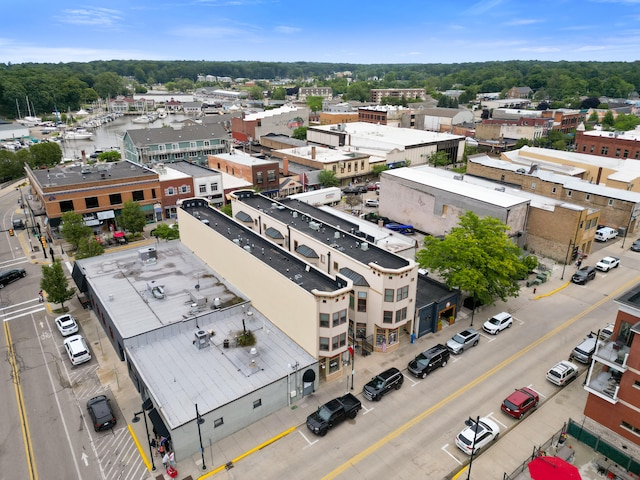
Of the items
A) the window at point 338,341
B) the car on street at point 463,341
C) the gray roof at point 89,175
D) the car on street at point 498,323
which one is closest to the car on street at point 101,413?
the window at point 338,341

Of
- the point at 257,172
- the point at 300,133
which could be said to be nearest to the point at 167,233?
the point at 257,172

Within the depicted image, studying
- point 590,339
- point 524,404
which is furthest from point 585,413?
point 590,339

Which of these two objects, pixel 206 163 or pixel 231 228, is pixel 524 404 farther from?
pixel 206 163

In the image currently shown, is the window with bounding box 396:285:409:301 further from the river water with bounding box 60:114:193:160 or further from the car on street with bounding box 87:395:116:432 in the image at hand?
the river water with bounding box 60:114:193:160

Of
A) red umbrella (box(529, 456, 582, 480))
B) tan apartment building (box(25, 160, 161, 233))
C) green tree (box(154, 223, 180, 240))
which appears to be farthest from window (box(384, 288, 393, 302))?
tan apartment building (box(25, 160, 161, 233))

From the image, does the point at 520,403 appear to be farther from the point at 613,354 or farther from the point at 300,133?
the point at 300,133

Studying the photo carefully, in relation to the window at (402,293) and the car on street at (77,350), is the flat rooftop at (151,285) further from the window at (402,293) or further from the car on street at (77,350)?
the window at (402,293)
